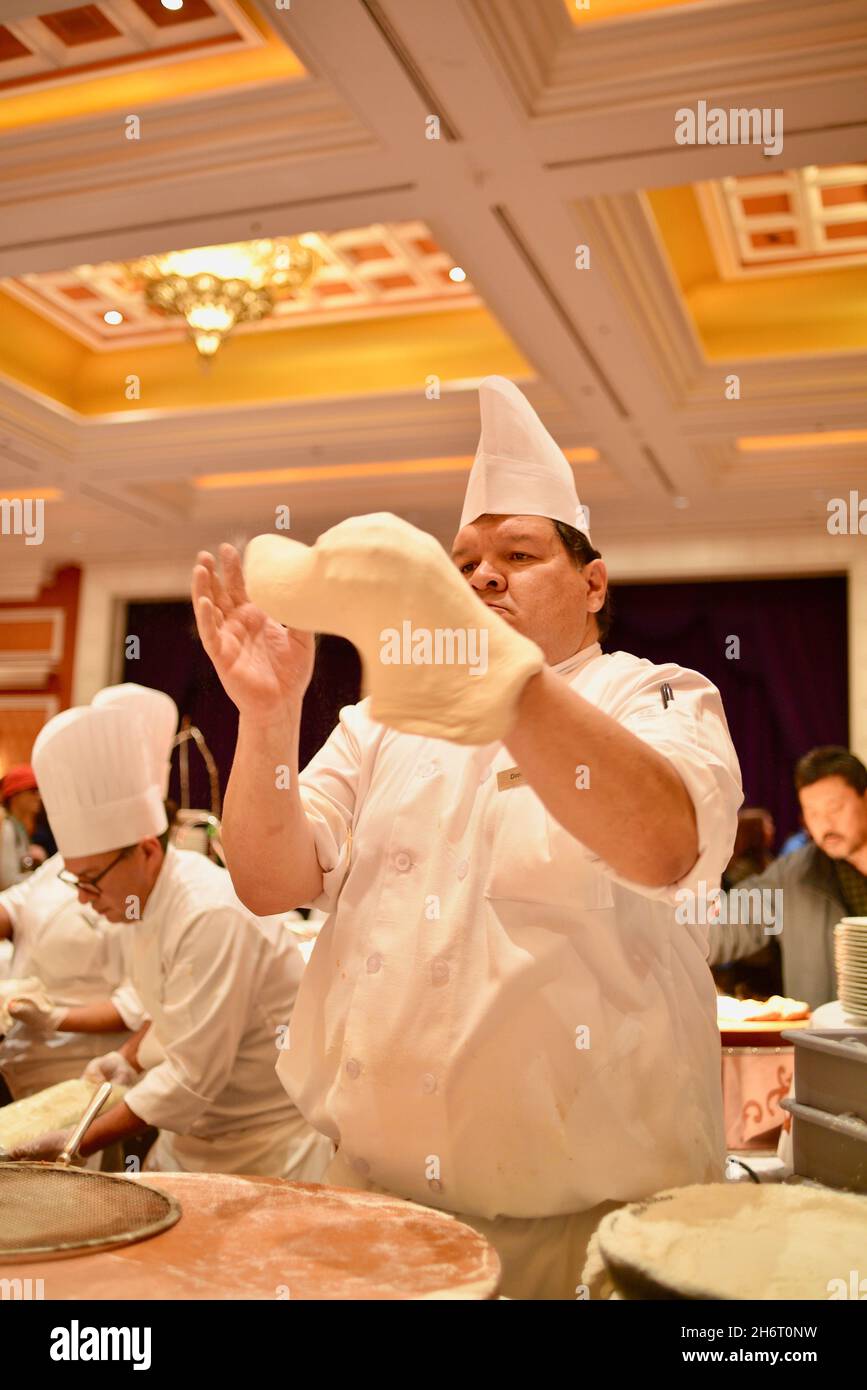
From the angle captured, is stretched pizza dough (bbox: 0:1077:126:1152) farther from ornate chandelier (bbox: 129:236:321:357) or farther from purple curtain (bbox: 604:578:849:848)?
purple curtain (bbox: 604:578:849:848)

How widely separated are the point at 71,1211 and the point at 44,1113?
1.49 m

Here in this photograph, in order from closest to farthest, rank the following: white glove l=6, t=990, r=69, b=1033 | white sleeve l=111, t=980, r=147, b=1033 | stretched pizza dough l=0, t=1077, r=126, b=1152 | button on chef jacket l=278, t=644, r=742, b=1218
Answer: button on chef jacket l=278, t=644, r=742, b=1218 → stretched pizza dough l=0, t=1077, r=126, b=1152 → white glove l=6, t=990, r=69, b=1033 → white sleeve l=111, t=980, r=147, b=1033

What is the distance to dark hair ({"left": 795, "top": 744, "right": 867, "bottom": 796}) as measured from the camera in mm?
3951

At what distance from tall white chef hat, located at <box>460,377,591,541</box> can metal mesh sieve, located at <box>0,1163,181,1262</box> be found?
904mm

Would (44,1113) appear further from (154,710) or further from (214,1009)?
(154,710)

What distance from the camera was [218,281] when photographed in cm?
493

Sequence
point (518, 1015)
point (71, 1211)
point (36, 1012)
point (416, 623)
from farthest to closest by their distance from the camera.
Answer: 1. point (36, 1012)
2. point (518, 1015)
3. point (71, 1211)
4. point (416, 623)

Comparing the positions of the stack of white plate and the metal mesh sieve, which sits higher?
the stack of white plate

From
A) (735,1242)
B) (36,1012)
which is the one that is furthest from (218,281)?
(735,1242)

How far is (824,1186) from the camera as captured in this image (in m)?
1.34

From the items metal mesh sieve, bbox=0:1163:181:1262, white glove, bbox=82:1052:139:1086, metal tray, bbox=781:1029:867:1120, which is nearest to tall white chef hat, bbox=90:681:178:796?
white glove, bbox=82:1052:139:1086

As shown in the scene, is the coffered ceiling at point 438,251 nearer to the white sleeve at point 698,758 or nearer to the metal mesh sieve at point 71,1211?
the white sleeve at point 698,758

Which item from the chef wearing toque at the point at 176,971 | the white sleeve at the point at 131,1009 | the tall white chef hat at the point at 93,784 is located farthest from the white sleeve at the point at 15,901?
the tall white chef hat at the point at 93,784
